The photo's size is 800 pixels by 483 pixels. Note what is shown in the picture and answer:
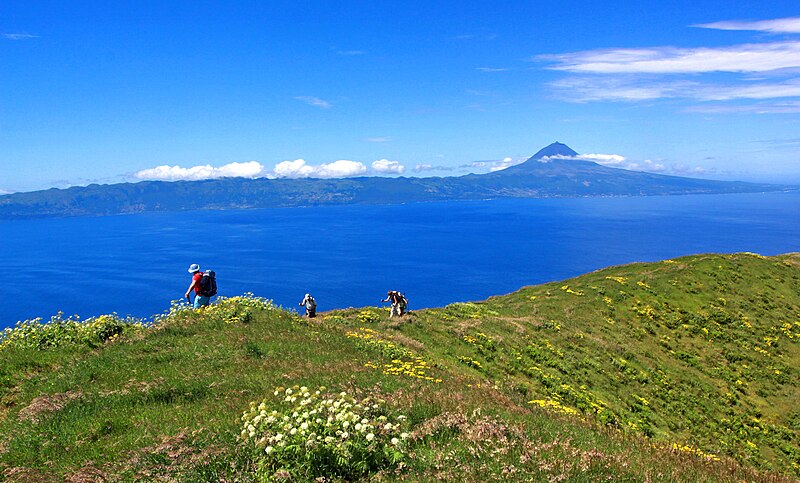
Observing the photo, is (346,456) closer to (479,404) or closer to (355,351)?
(479,404)

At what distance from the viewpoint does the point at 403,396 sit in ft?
39.8

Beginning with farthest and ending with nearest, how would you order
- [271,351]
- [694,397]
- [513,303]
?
1. [513,303]
2. [694,397]
3. [271,351]

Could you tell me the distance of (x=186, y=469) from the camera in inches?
312

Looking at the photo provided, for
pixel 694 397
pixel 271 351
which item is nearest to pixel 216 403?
pixel 271 351

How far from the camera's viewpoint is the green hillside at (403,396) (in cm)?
812

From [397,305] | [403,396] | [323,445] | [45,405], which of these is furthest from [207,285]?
[323,445]

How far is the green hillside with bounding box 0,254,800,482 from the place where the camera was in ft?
26.7

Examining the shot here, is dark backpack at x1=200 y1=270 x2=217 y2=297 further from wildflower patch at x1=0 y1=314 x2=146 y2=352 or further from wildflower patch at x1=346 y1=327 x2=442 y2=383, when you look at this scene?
wildflower patch at x1=346 y1=327 x2=442 y2=383

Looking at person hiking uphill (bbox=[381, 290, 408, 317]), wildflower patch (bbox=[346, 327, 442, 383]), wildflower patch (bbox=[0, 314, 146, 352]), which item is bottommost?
person hiking uphill (bbox=[381, 290, 408, 317])

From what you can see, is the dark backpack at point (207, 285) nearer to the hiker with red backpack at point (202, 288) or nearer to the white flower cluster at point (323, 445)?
the hiker with red backpack at point (202, 288)

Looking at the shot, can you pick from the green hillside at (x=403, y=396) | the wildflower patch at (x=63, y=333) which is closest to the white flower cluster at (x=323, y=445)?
the green hillside at (x=403, y=396)

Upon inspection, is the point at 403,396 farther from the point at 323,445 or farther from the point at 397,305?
the point at 397,305

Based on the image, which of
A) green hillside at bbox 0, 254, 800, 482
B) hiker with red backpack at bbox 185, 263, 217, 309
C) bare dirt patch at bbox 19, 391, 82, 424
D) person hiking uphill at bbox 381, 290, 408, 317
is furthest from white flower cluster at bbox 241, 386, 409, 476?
person hiking uphill at bbox 381, 290, 408, 317

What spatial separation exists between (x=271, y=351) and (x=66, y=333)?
343 inches
